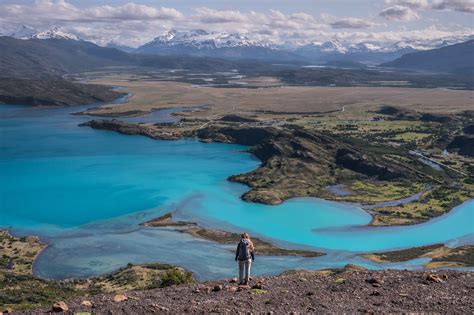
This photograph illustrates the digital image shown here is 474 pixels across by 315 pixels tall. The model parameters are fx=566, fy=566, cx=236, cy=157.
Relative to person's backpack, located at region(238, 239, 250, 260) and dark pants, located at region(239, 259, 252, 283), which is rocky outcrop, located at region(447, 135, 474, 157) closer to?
dark pants, located at region(239, 259, 252, 283)

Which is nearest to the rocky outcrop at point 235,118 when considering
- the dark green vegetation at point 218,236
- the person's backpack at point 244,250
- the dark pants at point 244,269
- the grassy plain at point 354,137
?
the grassy plain at point 354,137

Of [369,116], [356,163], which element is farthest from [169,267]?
[369,116]

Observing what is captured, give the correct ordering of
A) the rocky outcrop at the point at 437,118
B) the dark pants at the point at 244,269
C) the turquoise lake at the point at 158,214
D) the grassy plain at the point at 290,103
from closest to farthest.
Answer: the dark pants at the point at 244,269, the turquoise lake at the point at 158,214, the rocky outcrop at the point at 437,118, the grassy plain at the point at 290,103

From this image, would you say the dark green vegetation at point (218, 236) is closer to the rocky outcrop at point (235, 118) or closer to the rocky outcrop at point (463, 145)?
the rocky outcrop at point (463, 145)

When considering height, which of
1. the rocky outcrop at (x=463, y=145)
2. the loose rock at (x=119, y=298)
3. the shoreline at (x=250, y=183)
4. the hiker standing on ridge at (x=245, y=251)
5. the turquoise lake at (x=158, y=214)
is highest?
the hiker standing on ridge at (x=245, y=251)

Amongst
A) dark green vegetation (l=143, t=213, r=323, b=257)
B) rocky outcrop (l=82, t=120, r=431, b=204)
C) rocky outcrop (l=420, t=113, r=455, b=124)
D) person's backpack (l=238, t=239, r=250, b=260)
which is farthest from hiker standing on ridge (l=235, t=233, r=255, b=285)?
rocky outcrop (l=420, t=113, r=455, b=124)

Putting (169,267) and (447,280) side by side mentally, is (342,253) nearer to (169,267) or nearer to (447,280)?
(169,267)
